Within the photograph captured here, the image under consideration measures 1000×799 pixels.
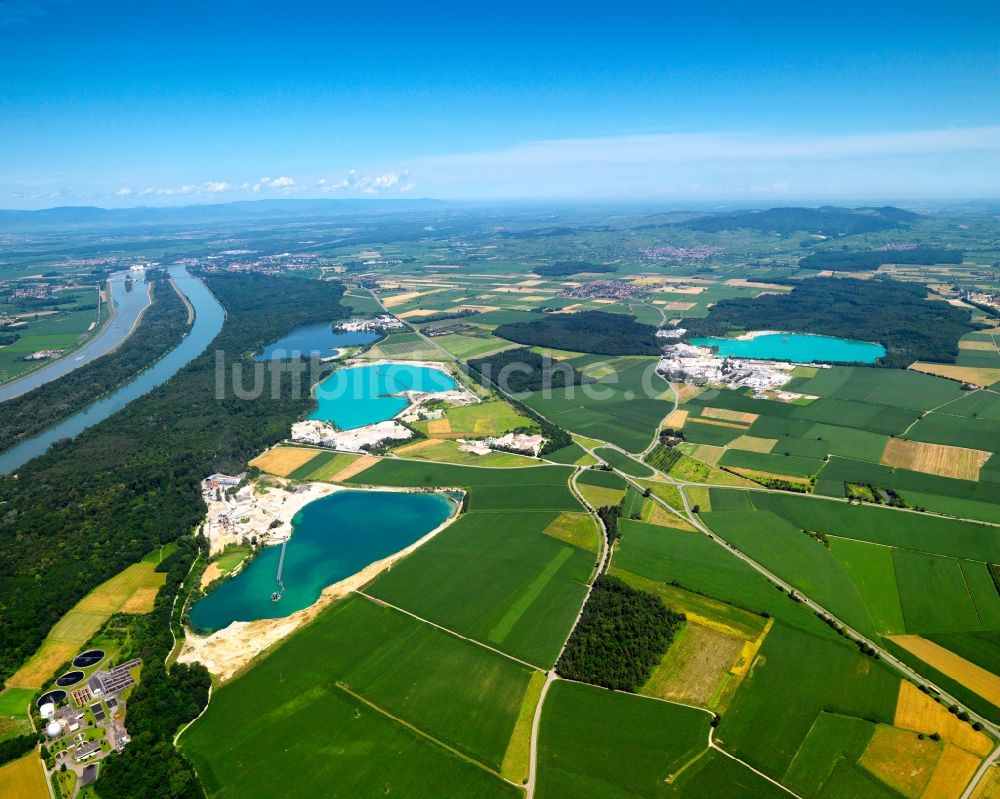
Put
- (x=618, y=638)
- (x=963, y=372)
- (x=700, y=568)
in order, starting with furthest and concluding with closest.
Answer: (x=963, y=372), (x=700, y=568), (x=618, y=638)

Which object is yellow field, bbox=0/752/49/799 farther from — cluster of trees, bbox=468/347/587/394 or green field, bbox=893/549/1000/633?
cluster of trees, bbox=468/347/587/394

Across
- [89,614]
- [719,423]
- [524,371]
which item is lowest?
[89,614]

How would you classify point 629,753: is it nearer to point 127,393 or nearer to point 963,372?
point 963,372

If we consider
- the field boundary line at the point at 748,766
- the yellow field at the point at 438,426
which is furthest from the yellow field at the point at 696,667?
the yellow field at the point at 438,426

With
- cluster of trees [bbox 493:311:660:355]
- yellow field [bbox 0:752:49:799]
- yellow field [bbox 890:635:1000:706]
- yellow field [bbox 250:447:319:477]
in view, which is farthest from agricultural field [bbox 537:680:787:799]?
cluster of trees [bbox 493:311:660:355]

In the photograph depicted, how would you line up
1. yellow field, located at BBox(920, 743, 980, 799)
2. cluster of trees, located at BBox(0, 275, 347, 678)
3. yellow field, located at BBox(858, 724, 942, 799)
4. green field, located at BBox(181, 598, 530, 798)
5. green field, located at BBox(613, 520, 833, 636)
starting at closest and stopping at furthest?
1. yellow field, located at BBox(920, 743, 980, 799)
2. yellow field, located at BBox(858, 724, 942, 799)
3. green field, located at BBox(181, 598, 530, 798)
4. green field, located at BBox(613, 520, 833, 636)
5. cluster of trees, located at BBox(0, 275, 347, 678)

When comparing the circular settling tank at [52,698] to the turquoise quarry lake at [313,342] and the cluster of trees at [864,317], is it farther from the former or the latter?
the cluster of trees at [864,317]

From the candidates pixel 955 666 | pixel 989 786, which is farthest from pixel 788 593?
pixel 989 786
